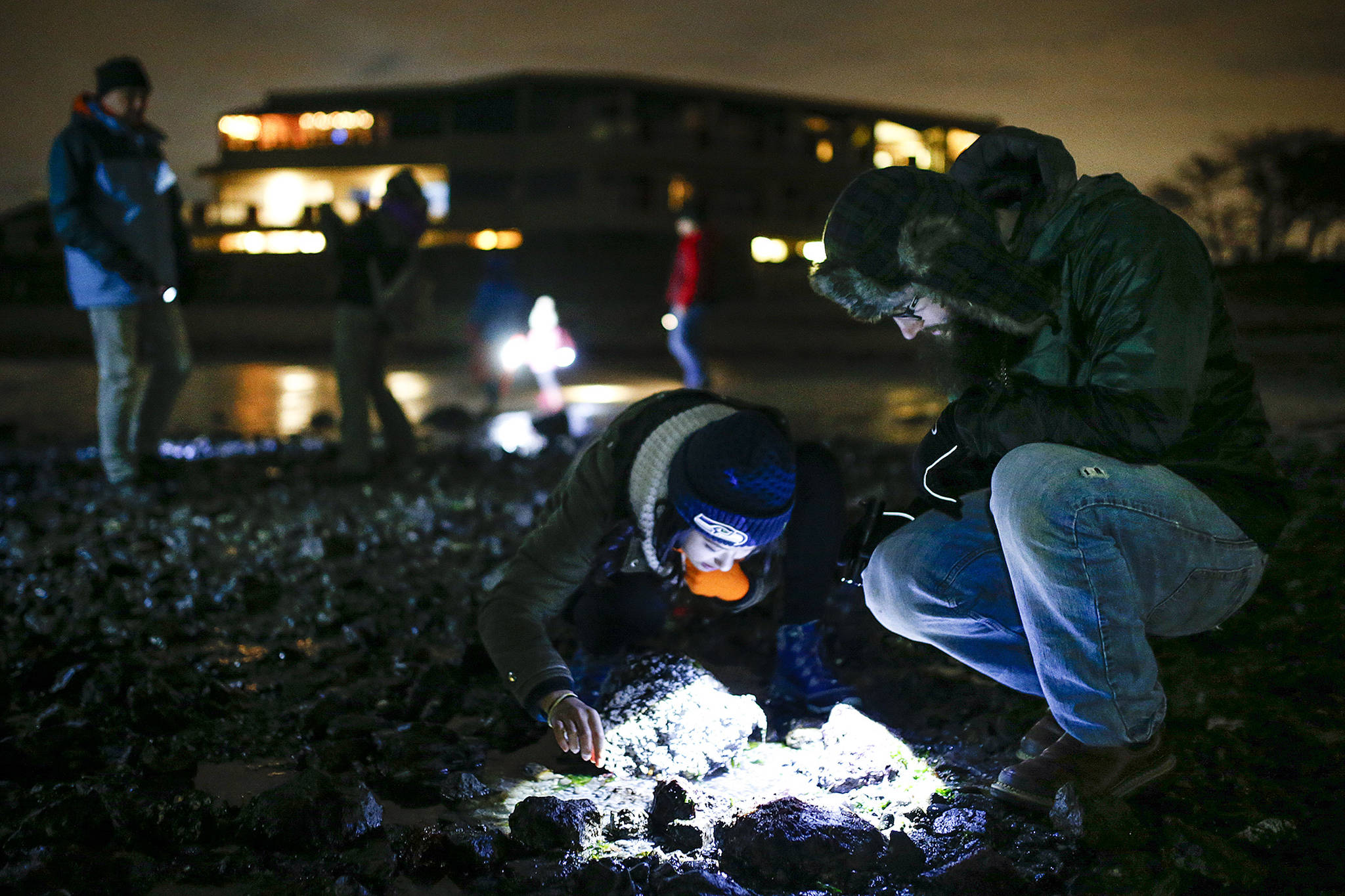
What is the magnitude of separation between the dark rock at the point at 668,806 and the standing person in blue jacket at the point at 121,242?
13.6ft

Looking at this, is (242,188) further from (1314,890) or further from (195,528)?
(1314,890)

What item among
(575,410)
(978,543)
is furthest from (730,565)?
(575,410)

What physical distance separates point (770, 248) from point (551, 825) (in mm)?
39325

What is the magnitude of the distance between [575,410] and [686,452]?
6.86 metres

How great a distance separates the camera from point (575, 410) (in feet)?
30.0

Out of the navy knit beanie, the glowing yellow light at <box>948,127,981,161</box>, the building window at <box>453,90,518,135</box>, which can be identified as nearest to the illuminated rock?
the navy knit beanie

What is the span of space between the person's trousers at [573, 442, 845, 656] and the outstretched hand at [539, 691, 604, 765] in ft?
1.73

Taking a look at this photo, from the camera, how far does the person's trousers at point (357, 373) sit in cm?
579

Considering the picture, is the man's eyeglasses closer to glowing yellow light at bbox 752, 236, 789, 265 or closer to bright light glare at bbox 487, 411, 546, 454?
bright light glare at bbox 487, 411, 546, 454

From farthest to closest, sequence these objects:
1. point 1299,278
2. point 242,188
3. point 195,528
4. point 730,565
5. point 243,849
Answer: point 242,188, point 1299,278, point 195,528, point 730,565, point 243,849

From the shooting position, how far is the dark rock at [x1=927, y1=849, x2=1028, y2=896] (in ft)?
6.32

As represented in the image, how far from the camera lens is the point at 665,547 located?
2.44 m

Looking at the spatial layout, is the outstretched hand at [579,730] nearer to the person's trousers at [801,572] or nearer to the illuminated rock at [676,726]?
the illuminated rock at [676,726]

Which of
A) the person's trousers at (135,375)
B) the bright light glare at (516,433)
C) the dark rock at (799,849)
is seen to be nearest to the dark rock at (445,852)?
the dark rock at (799,849)
